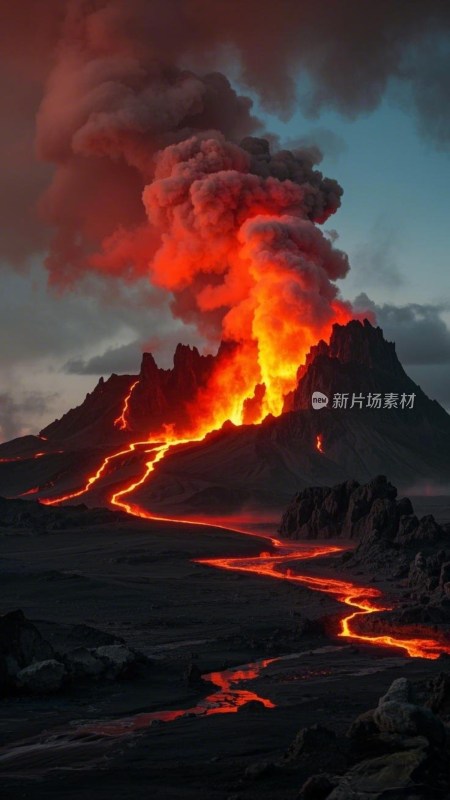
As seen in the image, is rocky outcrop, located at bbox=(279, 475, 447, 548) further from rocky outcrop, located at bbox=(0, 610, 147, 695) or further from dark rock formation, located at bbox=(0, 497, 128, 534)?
rocky outcrop, located at bbox=(0, 610, 147, 695)

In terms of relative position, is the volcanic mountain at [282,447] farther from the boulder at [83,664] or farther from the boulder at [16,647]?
the boulder at [16,647]

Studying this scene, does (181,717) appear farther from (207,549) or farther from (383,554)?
(207,549)

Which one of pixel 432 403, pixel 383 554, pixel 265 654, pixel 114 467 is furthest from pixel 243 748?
pixel 432 403

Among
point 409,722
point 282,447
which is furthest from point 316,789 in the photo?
point 282,447

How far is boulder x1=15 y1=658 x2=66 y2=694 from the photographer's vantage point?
20266mm

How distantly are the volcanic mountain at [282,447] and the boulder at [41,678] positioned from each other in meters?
83.9

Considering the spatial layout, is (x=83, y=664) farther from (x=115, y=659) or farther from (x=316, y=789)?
(x=316, y=789)

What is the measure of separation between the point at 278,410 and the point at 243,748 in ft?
469

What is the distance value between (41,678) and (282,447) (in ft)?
386

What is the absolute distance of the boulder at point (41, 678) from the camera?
20.3m

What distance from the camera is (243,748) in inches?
604

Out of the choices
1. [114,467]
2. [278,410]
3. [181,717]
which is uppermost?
[278,410]

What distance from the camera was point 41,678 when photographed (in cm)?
2033

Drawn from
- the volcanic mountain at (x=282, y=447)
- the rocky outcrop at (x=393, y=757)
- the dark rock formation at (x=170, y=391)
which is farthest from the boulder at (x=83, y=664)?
the dark rock formation at (x=170, y=391)
